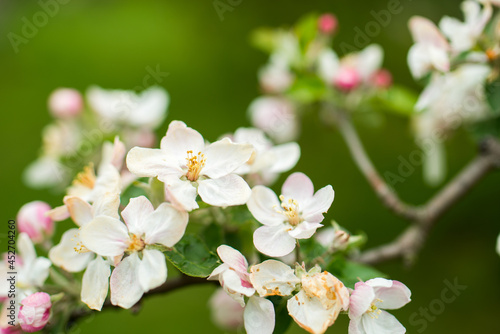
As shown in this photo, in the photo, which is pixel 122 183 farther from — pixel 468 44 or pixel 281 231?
pixel 468 44

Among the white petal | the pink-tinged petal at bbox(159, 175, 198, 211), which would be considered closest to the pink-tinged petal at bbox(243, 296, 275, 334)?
the white petal

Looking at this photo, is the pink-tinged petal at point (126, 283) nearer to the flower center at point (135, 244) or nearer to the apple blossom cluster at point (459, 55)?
the flower center at point (135, 244)

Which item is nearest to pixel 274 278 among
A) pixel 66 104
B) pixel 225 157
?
pixel 225 157

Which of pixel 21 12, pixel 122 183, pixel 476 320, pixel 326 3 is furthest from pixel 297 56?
pixel 21 12

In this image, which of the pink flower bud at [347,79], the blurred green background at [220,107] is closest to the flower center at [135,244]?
the pink flower bud at [347,79]

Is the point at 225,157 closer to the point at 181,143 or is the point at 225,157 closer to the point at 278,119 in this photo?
the point at 181,143
